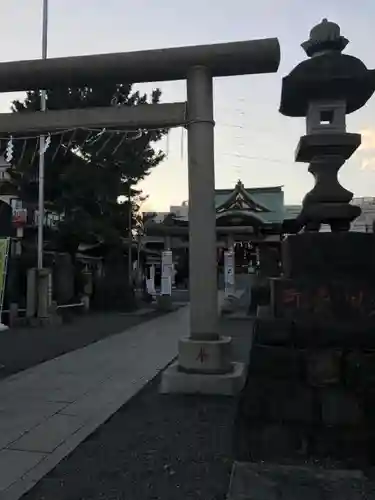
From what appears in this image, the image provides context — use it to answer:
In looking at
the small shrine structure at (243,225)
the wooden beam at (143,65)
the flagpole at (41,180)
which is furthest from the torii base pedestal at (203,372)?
the small shrine structure at (243,225)

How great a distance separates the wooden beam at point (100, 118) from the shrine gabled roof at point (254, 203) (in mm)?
13648

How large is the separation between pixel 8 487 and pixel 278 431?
2.05 m

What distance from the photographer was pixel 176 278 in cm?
4488

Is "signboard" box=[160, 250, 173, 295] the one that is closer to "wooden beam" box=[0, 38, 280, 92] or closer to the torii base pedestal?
"wooden beam" box=[0, 38, 280, 92]

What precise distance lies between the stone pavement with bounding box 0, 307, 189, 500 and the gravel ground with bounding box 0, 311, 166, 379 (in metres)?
0.40

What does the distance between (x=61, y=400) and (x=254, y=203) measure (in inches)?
759

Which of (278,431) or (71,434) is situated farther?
(71,434)

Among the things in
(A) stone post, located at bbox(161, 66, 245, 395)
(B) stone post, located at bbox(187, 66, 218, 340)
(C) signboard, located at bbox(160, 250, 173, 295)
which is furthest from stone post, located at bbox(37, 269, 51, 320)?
(B) stone post, located at bbox(187, 66, 218, 340)

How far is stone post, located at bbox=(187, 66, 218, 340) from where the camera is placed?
6359 mm

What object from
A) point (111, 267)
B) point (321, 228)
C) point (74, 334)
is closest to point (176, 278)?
point (111, 267)

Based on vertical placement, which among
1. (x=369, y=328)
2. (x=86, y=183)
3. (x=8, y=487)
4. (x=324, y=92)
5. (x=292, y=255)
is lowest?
(x=8, y=487)

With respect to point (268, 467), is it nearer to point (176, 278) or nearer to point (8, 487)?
point (8, 487)

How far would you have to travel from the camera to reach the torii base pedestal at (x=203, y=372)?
605 centimetres

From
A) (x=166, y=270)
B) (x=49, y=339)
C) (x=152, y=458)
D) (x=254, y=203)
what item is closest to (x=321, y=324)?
(x=152, y=458)
